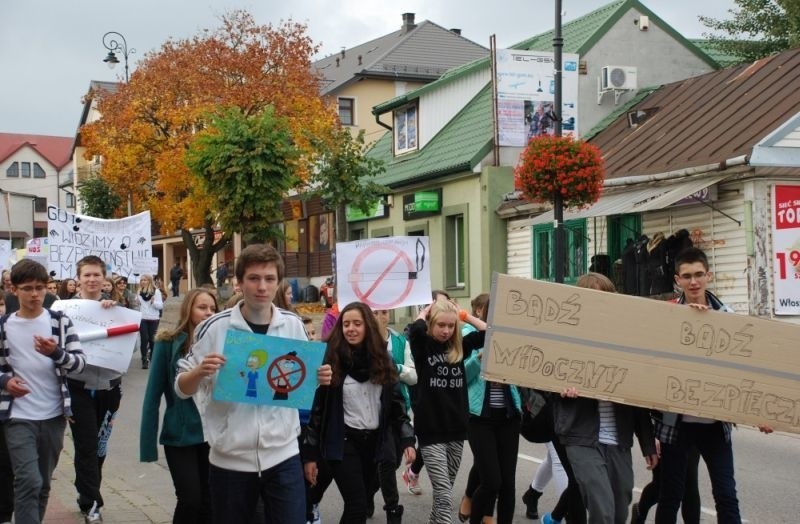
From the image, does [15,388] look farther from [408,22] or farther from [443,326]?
[408,22]

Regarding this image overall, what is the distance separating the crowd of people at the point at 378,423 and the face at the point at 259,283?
0.42 feet

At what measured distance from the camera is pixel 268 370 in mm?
5258

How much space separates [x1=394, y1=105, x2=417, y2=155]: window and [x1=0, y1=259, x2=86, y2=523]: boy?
27532 millimetres

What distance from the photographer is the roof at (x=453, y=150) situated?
29.3 meters

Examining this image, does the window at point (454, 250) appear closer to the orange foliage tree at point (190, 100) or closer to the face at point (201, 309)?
the orange foliage tree at point (190, 100)

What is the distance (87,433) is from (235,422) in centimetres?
325

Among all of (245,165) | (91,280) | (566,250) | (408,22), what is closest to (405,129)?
(245,165)

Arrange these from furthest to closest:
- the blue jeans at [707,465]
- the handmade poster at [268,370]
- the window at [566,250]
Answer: the window at [566,250]
the blue jeans at [707,465]
the handmade poster at [268,370]

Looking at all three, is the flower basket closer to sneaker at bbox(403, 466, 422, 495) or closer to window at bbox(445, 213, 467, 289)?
window at bbox(445, 213, 467, 289)

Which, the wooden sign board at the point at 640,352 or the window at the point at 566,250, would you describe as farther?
the window at the point at 566,250

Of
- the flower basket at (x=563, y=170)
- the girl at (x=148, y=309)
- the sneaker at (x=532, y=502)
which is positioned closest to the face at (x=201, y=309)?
the sneaker at (x=532, y=502)

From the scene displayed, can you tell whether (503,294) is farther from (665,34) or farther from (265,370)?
(665,34)

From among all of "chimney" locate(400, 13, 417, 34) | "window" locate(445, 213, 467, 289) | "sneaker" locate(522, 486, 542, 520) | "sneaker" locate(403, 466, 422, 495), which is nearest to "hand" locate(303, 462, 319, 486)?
"sneaker" locate(522, 486, 542, 520)

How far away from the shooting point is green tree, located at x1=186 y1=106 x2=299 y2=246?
99.4ft
